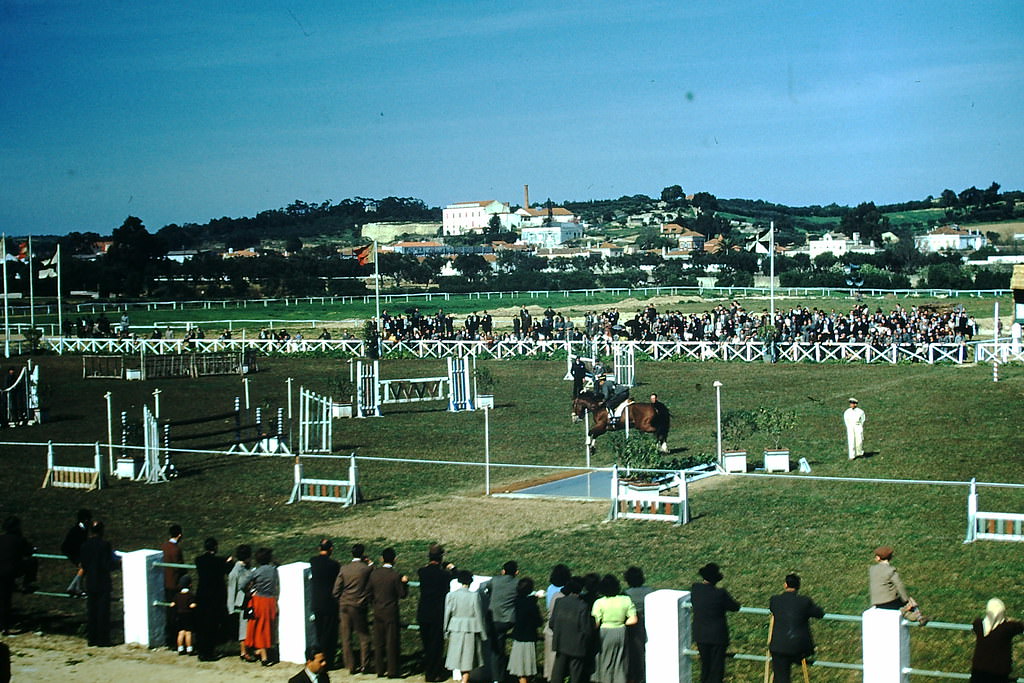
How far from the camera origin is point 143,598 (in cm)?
1222

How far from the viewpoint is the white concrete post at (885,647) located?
366 inches

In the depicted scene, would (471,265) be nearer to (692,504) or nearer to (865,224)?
(865,224)

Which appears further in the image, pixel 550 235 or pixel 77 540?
pixel 550 235

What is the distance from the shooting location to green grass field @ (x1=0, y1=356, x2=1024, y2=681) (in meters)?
13.8

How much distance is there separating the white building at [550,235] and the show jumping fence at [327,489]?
134 m

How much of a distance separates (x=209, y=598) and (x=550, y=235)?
150788mm

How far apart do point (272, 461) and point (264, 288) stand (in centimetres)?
7601

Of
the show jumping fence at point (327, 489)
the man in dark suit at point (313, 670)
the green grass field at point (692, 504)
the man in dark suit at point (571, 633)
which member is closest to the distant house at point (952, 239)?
the green grass field at point (692, 504)

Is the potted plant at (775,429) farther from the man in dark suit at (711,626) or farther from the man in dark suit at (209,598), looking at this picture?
the man in dark suit at (209,598)

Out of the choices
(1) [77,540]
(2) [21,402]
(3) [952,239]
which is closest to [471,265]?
(3) [952,239]

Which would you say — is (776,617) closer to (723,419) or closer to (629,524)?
(629,524)

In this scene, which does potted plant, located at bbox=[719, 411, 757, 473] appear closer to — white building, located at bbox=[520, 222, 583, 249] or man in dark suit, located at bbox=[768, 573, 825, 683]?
man in dark suit, located at bbox=[768, 573, 825, 683]

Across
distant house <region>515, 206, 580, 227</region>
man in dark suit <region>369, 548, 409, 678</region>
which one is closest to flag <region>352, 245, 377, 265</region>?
man in dark suit <region>369, 548, 409, 678</region>

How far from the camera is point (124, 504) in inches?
773
